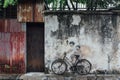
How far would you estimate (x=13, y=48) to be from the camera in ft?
53.2

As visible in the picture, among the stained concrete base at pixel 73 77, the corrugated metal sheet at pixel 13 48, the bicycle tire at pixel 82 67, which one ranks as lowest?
the stained concrete base at pixel 73 77

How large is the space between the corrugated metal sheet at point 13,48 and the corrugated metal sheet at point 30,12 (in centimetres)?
62

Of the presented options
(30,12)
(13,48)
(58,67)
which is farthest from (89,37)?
(13,48)

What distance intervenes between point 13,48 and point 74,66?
10.8 feet

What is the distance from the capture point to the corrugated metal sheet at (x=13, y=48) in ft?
53.1

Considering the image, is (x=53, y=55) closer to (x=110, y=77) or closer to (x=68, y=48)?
(x=68, y=48)

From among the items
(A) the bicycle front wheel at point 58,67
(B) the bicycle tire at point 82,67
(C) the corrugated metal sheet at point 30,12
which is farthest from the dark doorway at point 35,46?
(B) the bicycle tire at point 82,67

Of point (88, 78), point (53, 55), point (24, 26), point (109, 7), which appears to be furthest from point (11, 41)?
point (109, 7)

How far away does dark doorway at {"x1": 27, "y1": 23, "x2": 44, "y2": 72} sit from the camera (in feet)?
54.0

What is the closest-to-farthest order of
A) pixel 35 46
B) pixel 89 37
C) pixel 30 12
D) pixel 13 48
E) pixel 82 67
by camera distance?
pixel 82 67 < pixel 89 37 < pixel 30 12 < pixel 13 48 < pixel 35 46

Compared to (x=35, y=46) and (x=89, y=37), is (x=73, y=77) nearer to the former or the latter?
(x=89, y=37)

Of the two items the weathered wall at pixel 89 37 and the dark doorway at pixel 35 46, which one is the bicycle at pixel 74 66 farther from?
the dark doorway at pixel 35 46

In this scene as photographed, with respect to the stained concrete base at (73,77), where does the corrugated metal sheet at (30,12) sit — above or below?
above

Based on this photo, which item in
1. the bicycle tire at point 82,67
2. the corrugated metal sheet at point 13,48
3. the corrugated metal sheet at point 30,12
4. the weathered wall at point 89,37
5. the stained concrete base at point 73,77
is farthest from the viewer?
the corrugated metal sheet at point 13,48
